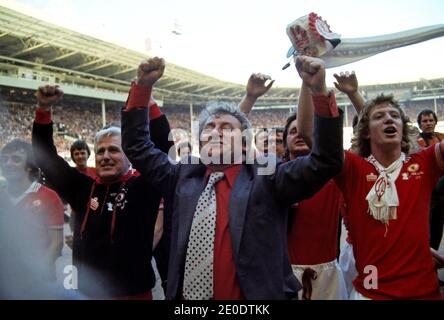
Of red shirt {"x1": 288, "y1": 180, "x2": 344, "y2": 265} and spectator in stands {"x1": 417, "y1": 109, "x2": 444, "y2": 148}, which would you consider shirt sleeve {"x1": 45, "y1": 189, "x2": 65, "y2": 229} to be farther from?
spectator in stands {"x1": 417, "y1": 109, "x2": 444, "y2": 148}

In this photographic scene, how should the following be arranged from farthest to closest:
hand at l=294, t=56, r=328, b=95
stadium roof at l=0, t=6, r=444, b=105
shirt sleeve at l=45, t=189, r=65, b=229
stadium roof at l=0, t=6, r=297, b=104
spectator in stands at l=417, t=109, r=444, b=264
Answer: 1. stadium roof at l=0, t=6, r=444, b=105
2. stadium roof at l=0, t=6, r=297, b=104
3. spectator in stands at l=417, t=109, r=444, b=264
4. shirt sleeve at l=45, t=189, r=65, b=229
5. hand at l=294, t=56, r=328, b=95

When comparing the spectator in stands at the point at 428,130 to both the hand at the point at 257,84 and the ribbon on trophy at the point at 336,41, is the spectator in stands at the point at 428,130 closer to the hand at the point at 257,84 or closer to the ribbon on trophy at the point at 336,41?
the ribbon on trophy at the point at 336,41

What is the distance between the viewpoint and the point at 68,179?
1834 millimetres

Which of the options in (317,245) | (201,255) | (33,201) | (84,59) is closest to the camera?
(201,255)

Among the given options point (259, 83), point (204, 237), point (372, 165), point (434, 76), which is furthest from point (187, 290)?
point (434, 76)

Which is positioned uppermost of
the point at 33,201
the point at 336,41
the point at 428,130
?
the point at 336,41

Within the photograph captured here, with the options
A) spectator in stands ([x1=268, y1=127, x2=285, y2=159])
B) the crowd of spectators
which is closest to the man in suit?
spectator in stands ([x1=268, y1=127, x2=285, y2=159])

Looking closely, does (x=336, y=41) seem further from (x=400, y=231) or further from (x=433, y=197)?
(x=433, y=197)

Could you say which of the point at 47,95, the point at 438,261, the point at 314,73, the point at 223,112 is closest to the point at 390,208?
the point at 438,261

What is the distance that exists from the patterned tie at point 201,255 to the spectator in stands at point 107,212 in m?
0.48

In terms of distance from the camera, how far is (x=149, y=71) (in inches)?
58.6

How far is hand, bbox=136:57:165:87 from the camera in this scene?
148cm

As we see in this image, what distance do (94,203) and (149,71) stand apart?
0.75 meters

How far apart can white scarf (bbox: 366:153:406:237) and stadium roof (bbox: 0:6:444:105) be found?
11.1 m
